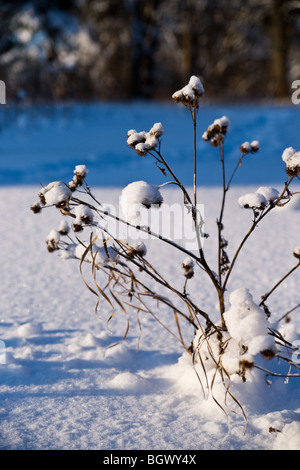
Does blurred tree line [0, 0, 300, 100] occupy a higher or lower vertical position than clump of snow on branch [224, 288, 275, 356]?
higher

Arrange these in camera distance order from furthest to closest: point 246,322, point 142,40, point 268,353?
point 142,40 → point 246,322 → point 268,353

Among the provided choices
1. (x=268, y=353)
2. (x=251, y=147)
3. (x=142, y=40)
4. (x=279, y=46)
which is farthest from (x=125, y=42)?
(x=268, y=353)

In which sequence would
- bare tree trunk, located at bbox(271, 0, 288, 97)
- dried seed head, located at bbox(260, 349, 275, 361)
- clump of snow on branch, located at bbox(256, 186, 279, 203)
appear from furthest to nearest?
bare tree trunk, located at bbox(271, 0, 288, 97) → clump of snow on branch, located at bbox(256, 186, 279, 203) → dried seed head, located at bbox(260, 349, 275, 361)

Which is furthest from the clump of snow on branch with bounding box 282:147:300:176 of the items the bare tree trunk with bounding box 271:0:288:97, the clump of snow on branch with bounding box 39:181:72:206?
the bare tree trunk with bounding box 271:0:288:97

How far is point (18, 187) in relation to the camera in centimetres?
421

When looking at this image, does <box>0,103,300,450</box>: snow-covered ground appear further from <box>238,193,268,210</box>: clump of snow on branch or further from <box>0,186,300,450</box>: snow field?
<box>238,193,268,210</box>: clump of snow on branch

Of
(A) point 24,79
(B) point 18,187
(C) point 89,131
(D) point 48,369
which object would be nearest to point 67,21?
(A) point 24,79

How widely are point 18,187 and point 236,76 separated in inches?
623

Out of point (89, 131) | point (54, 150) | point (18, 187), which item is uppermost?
point (89, 131)

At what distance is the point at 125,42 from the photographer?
1373cm

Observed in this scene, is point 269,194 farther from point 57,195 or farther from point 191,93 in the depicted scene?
point 57,195

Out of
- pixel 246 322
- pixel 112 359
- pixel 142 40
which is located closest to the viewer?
pixel 246 322

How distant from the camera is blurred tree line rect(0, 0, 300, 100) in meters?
9.20
